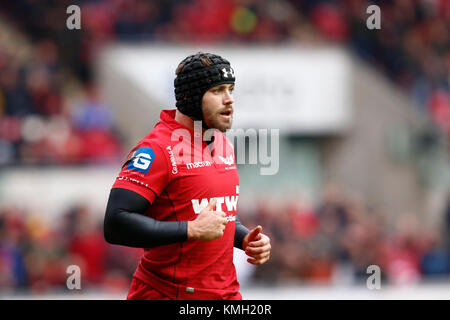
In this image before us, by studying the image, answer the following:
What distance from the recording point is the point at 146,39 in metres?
14.3

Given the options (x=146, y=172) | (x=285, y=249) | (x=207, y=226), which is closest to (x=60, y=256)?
(x=285, y=249)

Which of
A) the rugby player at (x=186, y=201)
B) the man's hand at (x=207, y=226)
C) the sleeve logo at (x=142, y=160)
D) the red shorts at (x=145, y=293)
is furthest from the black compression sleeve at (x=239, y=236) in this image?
the sleeve logo at (x=142, y=160)

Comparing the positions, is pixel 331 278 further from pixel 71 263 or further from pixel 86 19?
pixel 86 19

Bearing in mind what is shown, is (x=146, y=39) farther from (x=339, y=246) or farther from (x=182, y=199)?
(x=182, y=199)

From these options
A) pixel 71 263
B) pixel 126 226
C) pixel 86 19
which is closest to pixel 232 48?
pixel 86 19

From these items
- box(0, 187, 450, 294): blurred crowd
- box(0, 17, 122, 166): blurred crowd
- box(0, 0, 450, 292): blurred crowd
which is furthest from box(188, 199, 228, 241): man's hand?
box(0, 17, 122, 166): blurred crowd

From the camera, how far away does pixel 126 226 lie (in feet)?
13.8

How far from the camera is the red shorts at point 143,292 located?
4555mm

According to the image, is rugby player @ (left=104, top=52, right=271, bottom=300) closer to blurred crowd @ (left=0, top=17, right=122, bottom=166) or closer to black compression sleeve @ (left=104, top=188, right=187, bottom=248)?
black compression sleeve @ (left=104, top=188, right=187, bottom=248)

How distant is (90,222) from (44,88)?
309 cm

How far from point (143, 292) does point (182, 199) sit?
2.02ft

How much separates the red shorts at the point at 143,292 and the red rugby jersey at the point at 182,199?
0.03 metres

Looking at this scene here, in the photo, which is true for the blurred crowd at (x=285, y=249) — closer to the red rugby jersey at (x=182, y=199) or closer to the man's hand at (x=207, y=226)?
the red rugby jersey at (x=182, y=199)

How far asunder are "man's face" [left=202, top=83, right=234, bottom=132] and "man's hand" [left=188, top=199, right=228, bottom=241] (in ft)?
1.98
